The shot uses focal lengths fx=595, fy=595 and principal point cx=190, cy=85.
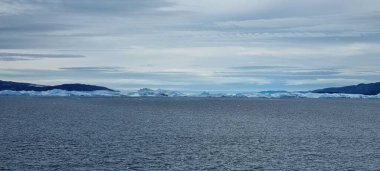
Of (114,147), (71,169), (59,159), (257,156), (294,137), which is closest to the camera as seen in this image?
(71,169)

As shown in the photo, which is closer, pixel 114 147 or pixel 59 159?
pixel 59 159

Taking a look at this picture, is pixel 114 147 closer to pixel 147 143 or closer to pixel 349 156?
pixel 147 143

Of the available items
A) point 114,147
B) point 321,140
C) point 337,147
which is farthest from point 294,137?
point 114,147

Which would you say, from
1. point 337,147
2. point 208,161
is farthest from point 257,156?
point 337,147

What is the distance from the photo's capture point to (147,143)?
1225 inches

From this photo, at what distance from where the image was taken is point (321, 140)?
3391 cm

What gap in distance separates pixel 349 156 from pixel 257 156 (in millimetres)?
4051

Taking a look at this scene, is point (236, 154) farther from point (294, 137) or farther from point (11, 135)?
point (11, 135)

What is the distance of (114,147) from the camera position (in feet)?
94.5

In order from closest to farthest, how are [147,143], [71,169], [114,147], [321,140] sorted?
[71,169]
[114,147]
[147,143]
[321,140]

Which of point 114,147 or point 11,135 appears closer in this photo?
point 114,147

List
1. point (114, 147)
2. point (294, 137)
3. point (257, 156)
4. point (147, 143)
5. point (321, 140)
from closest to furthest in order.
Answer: point (257, 156), point (114, 147), point (147, 143), point (321, 140), point (294, 137)

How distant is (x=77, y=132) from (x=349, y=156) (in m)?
18.8

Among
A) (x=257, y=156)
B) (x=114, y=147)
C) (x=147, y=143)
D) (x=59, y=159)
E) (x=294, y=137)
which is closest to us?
(x=59, y=159)
